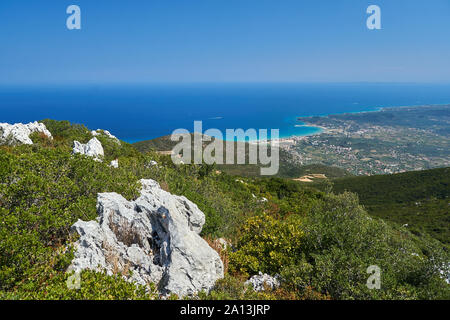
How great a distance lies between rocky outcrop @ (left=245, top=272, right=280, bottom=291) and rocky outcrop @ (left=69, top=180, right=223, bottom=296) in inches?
45.2

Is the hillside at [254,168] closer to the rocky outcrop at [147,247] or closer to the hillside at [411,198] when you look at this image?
the hillside at [411,198]

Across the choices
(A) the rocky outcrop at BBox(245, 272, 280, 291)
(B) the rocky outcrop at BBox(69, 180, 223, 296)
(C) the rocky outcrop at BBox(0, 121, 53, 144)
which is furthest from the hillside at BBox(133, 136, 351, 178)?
(B) the rocky outcrop at BBox(69, 180, 223, 296)

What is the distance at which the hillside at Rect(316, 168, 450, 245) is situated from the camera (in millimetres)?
41406

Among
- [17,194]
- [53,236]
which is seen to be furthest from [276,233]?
[17,194]

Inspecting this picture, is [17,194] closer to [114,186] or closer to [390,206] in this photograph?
[114,186]

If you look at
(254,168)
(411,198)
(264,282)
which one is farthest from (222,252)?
(254,168)

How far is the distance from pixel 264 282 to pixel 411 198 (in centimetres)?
6489

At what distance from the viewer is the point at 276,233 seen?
1071 centimetres

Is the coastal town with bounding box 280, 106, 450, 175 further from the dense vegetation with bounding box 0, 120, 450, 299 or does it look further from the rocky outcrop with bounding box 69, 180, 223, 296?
the rocky outcrop with bounding box 69, 180, 223, 296

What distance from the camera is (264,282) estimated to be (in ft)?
26.9

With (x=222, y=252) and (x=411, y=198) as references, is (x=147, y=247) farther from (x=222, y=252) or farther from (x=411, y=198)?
(x=411, y=198)

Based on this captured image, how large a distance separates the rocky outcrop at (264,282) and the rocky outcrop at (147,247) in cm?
115

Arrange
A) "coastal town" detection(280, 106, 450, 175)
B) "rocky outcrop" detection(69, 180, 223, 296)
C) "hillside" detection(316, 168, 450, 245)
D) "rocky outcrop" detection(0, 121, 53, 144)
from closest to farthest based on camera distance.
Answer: "rocky outcrop" detection(69, 180, 223, 296), "rocky outcrop" detection(0, 121, 53, 144), "hillside" detection(316, 168, 450, 245), "coastal town" detection(280, 106, 450, 175)
